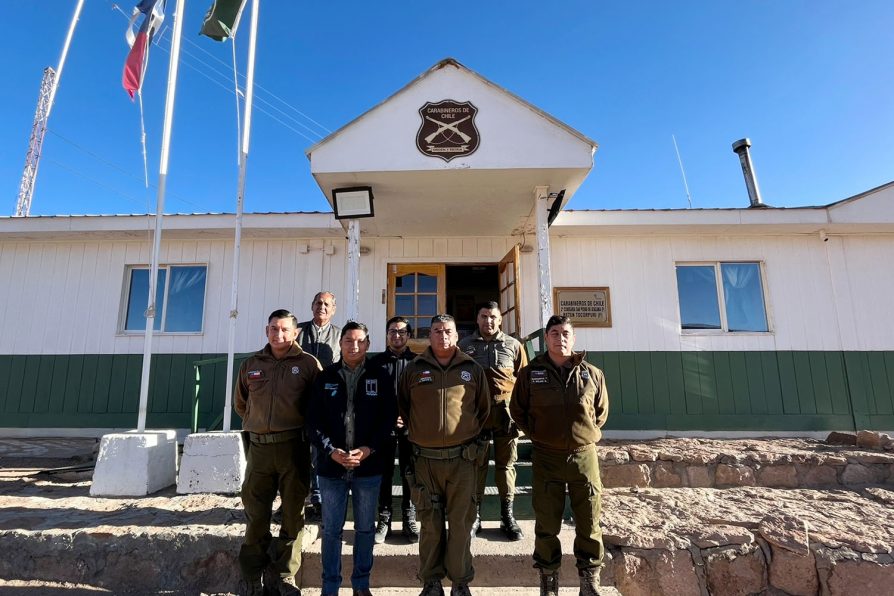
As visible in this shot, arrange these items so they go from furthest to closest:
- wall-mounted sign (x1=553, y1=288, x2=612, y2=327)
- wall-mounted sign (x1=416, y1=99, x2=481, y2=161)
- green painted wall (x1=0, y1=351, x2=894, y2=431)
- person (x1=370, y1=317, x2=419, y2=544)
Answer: wall-mounted sign (x1=553, y1=288, x2=612, y2=327) < green painted wall (x1=0, y1=351, x2=894, y2=431) < wall-mounted sign (x1=416, y1=99, x2=481, y2=161) < person (x1=370, y1=317, x2=419, y2=544)

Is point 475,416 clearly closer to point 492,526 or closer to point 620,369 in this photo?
point 492,526

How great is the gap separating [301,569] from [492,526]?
136 cm

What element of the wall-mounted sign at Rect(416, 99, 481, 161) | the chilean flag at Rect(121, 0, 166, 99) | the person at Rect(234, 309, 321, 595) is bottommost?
the person at Rect(234, 309, 321, 595)

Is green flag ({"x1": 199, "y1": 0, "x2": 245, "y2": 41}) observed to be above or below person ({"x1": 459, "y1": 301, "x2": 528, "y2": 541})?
above

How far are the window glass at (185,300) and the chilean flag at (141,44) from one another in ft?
7.98

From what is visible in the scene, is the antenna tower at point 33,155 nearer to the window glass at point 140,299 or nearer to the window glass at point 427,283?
the window glass at point 140,299

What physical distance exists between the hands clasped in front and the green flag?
175 inches

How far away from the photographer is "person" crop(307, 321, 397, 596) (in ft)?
8.29

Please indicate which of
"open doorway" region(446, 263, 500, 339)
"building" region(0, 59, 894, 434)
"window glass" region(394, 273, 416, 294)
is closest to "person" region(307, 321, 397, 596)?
"building" region(0, 59, 894, 434)

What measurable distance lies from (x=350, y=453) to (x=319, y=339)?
46.7 inches

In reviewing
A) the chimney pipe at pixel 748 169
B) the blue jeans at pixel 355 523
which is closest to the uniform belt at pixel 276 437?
the blue jeans at pixel 355 523

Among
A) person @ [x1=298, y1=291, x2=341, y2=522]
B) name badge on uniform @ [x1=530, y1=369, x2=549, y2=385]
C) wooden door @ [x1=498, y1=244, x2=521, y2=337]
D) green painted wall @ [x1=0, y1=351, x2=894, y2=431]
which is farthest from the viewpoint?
green painted wall @ [x1=0, y1=351, x2=894, y2=431]

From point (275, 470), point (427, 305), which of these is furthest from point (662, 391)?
point (275, 470)

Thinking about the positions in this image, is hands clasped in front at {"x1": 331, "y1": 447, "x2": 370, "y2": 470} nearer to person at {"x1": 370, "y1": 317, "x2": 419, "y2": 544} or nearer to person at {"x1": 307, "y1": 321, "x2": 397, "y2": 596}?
person at {"x1": 307, "y1": 321, "x2": 397, "y2": 596}
